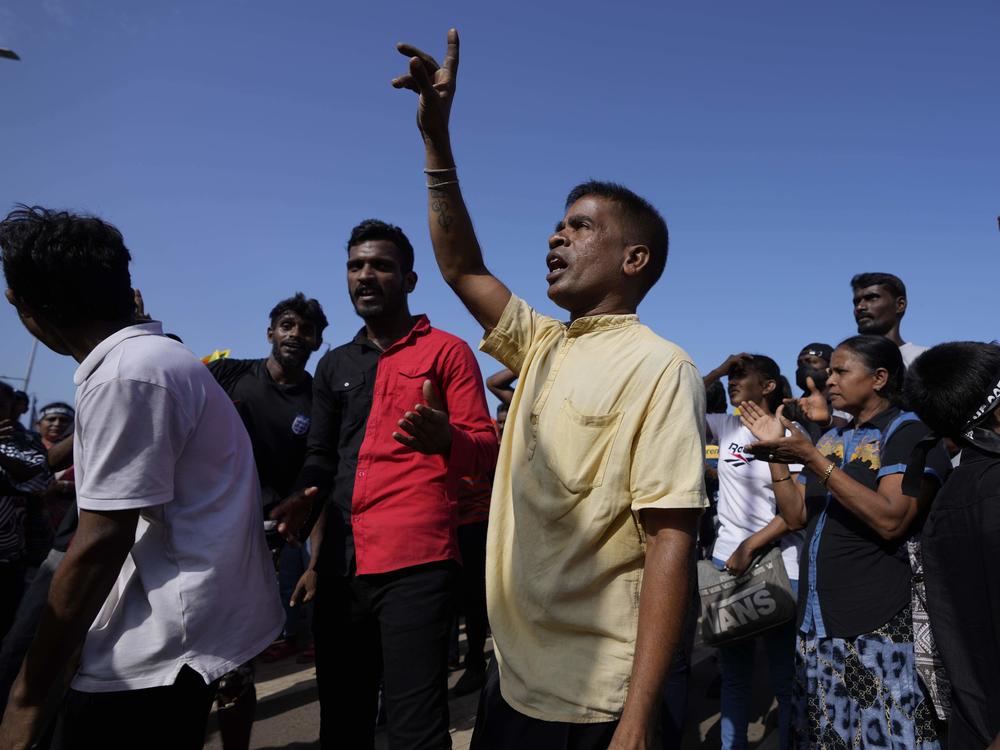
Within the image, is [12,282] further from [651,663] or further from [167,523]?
[651,663]

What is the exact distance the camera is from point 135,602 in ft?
6.05

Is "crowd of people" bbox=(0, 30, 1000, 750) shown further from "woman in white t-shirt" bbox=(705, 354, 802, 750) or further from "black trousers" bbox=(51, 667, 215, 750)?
"woman in white t-shirt" bbox=(705, 354, 802, 750)

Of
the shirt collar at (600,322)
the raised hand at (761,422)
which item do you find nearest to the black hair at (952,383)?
the raised hand at (761,422)

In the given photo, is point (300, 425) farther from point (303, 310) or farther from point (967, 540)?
point (967, 540)

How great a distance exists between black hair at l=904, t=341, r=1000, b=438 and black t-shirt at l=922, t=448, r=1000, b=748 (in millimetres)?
123

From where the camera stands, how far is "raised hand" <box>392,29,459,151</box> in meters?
1.76

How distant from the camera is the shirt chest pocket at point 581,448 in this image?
1.62 metres

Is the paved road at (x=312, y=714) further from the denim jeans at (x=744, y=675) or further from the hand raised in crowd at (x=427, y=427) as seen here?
the hand raised in crowd at (x=427, y=427)

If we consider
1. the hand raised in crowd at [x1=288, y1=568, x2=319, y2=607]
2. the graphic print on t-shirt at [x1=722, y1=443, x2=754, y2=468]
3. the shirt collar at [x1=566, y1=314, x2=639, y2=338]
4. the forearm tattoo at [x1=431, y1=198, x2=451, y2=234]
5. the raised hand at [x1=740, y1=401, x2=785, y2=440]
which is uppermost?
the forearm tattoo at [x1=431, y1=198, x2=451, y2=234]

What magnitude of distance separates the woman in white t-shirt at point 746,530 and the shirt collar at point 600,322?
2.04 metres

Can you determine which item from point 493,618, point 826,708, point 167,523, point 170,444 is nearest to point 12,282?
point 170,444

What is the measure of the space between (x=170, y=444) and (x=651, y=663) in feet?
4.39

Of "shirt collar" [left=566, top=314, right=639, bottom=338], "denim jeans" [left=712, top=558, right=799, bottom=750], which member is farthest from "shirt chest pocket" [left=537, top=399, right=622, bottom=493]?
"denim jeans" [left=712, top=558, right=799, bottom=750]

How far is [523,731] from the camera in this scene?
1604mm
